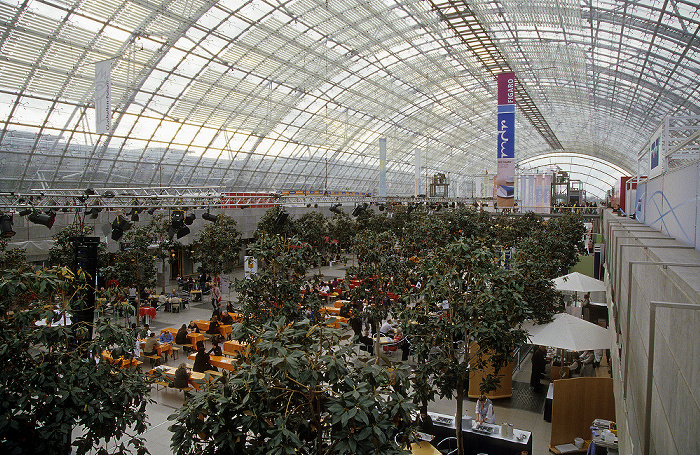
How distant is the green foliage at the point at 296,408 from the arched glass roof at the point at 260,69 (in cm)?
1996

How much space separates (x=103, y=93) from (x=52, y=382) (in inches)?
563

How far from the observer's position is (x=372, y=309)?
39.4ft

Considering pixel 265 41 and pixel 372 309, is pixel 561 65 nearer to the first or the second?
pixel 265 41

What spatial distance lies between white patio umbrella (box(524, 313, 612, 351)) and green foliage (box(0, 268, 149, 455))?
8126mm

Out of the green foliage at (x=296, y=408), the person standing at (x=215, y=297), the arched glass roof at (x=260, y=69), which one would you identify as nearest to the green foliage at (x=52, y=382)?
the green foliage at (x=296, y=408)

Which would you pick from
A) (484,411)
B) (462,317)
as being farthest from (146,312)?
(462,317)

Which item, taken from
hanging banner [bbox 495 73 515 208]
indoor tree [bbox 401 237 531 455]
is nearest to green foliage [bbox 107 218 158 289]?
indoor tree [bbox 401 237 531 455]

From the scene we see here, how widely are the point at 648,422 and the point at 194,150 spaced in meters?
31.4

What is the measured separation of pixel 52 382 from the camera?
4387 millimetres

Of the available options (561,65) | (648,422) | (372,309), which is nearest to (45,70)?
(372,309)

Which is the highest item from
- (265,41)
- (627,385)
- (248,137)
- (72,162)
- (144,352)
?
(265,41)

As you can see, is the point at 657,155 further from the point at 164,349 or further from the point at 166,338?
the point at 166,338

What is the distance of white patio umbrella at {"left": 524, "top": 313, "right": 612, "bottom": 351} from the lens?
33.3ft

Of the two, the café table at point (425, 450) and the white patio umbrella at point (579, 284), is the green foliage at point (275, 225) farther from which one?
the café table at point (425, 450)
